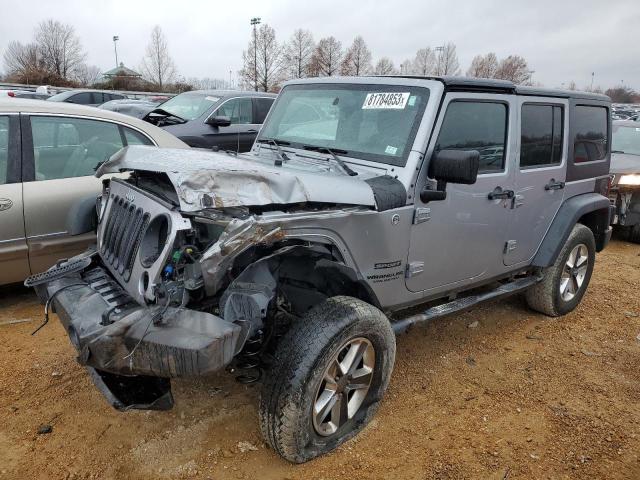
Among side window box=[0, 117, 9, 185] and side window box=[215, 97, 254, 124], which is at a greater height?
side window box=[215, 97, 254, 124]

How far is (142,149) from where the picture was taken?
3254 mm

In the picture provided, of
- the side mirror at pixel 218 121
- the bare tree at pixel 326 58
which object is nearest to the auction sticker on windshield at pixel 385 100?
the side mirror at pixel 218 121

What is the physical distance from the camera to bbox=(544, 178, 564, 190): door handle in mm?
4245

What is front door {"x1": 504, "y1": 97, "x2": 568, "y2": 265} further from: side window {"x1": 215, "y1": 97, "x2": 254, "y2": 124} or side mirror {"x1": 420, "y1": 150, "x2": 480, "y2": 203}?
side window {"x1": 215, "y1": 97, "x2": 254, "y2": 124}

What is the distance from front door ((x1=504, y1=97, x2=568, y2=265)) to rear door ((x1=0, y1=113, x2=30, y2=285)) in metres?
3.77

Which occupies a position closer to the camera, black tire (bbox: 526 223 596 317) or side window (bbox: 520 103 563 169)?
side window (bbox: 520 103 563 169)

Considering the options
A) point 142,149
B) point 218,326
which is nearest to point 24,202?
point 142,149

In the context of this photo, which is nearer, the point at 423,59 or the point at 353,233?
the point at 353,233

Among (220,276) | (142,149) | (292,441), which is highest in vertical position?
(142,149)

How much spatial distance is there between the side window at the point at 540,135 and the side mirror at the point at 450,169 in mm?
1187

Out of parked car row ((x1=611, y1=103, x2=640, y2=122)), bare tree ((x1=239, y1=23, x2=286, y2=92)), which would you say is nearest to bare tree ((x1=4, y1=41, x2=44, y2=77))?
bare tree ((x1=239, y1=23, x2=286, y2=92))

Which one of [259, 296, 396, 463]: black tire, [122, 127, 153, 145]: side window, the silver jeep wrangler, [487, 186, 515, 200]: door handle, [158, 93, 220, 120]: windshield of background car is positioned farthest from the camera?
[158, 93, 220, 120]: windshield of background car

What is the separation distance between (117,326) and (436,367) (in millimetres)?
2502

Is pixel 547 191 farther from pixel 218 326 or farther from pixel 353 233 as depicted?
Result: pixel 218 326
